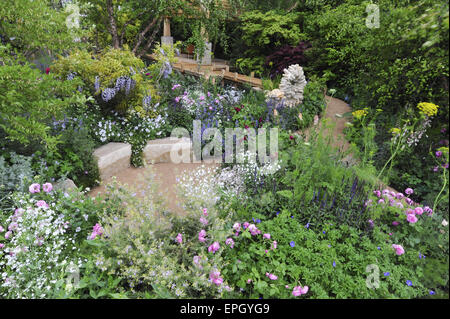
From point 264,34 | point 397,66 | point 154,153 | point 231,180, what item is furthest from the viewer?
point 264,34

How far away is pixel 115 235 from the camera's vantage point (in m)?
2.35

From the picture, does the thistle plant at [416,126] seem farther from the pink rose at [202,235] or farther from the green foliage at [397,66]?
the pink rose at [202,235]

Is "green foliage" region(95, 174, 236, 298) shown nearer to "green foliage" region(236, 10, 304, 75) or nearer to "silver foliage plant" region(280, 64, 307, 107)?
"silver foliage plant" region(280, 64, 307, 107)

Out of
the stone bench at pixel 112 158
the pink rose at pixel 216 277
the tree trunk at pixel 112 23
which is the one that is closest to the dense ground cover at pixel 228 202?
the pink rose at pixel 216 277

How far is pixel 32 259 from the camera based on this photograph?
7.57 feet

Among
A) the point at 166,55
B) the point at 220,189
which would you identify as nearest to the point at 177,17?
the point at 166,55

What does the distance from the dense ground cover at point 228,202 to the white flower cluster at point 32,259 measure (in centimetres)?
2

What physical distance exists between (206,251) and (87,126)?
9.62 ft

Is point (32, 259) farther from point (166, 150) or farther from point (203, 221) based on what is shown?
point (166, 150)

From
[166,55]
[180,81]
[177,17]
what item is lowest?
[180,81]

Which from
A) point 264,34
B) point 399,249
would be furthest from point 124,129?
point 264,34

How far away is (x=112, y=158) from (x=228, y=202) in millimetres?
2082

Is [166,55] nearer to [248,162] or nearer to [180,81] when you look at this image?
[180,81]

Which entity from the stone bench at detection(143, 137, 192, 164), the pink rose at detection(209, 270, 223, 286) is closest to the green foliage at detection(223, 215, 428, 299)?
the pink rose at detection(209, 270, 223, 286)
